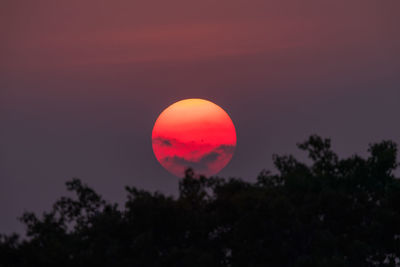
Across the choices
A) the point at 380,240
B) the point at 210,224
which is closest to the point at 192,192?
the point at 210,224

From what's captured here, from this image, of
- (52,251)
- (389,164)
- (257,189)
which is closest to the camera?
(52,251)

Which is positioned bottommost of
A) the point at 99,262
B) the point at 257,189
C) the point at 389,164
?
the point at 99,262

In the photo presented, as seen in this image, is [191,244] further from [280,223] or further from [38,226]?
[38,226]

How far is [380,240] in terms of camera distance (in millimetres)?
48812

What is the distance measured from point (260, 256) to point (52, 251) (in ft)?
31.6

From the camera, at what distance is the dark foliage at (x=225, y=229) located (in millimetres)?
43938

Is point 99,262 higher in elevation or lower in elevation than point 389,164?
lower

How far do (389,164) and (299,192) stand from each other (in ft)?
20.1

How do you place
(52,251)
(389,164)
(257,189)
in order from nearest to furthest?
(52,251)
(257,189)
(389,164)

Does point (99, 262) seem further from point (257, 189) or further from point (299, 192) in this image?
point (299, 192)

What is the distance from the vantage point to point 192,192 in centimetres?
4741

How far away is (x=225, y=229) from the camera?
154ft

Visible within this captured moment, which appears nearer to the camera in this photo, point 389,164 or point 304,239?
point 304,239

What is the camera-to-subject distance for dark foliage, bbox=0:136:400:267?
4394cm
